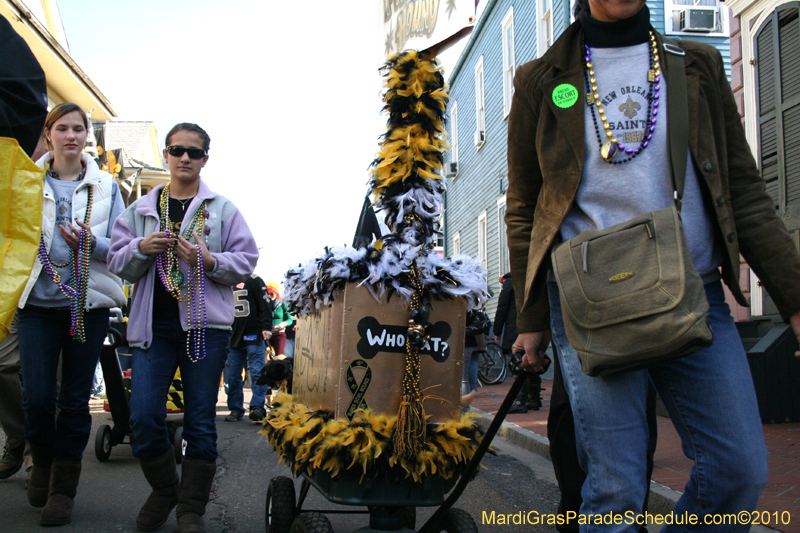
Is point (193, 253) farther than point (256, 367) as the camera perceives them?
No

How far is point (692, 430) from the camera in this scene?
203 cm

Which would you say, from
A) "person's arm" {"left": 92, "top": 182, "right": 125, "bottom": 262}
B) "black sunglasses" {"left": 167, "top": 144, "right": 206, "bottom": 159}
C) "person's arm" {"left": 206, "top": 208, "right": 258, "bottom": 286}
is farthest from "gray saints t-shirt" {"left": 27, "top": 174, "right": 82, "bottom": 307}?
"person's arm" {"left": 206, "top": 208, "right": 258, "bottom": 286}

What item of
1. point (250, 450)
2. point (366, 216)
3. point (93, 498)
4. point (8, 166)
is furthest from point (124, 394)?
point (8, 166)

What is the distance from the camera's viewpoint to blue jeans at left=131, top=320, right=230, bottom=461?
3426mm

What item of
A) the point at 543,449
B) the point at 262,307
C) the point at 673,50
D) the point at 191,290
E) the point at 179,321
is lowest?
the point at 543,449

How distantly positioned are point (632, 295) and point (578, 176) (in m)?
0.43

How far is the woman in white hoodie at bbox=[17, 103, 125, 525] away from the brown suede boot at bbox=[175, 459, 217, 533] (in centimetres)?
71

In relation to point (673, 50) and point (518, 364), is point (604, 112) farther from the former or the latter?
point (518, 364)

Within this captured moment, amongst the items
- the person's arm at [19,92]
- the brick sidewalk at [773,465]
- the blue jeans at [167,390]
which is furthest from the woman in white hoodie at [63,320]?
the brick sidewalk at [773,465]

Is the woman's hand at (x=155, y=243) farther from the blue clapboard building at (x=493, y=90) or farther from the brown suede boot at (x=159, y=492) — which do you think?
the blue clapboard building at (x=493, y=90)

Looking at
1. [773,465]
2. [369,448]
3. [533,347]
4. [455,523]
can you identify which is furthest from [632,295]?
[773,465]

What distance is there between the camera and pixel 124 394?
5324mm

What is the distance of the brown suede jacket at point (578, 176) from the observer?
213 cm

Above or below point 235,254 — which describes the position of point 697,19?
Answer: above
